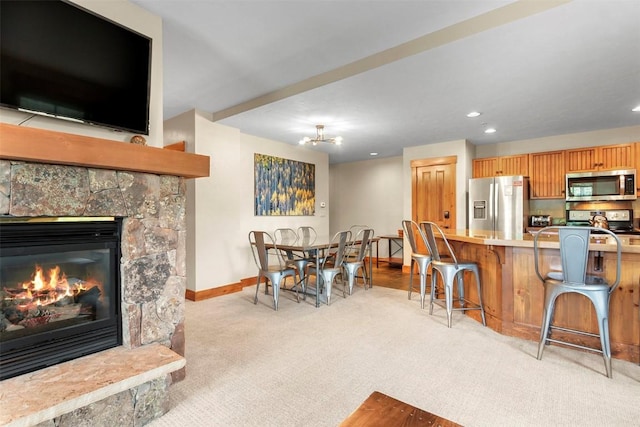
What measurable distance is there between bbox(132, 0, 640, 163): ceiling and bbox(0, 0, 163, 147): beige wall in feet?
0.25

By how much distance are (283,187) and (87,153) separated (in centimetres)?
408

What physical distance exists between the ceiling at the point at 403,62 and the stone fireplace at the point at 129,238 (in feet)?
4.00

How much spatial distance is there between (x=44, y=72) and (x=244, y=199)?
340cm

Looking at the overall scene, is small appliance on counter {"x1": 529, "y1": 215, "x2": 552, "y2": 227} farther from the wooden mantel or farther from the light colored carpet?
the wooden mantel

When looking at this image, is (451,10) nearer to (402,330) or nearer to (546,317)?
(546,317)

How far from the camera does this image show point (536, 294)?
2764 mm

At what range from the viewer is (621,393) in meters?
1.97

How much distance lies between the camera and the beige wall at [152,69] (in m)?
1.80

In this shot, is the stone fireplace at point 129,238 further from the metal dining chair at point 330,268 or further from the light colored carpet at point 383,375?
the metal dining chair at point 330,268

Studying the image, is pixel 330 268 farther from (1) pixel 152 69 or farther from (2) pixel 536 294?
(1) pixel 152 69

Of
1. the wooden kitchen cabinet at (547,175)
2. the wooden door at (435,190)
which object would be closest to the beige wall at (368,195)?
the wooden door at (435,190)

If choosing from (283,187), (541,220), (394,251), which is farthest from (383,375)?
(394,251)

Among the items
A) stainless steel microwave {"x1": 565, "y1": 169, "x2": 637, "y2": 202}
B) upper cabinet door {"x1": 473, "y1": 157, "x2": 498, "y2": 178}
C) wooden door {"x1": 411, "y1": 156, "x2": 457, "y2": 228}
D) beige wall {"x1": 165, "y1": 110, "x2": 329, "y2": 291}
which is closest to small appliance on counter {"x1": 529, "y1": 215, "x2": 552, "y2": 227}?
stainless steel microwave {"x1": 565, "y1": 169, "x2": 637, "y2": 202}

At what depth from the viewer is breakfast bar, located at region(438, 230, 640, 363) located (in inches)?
94.8
